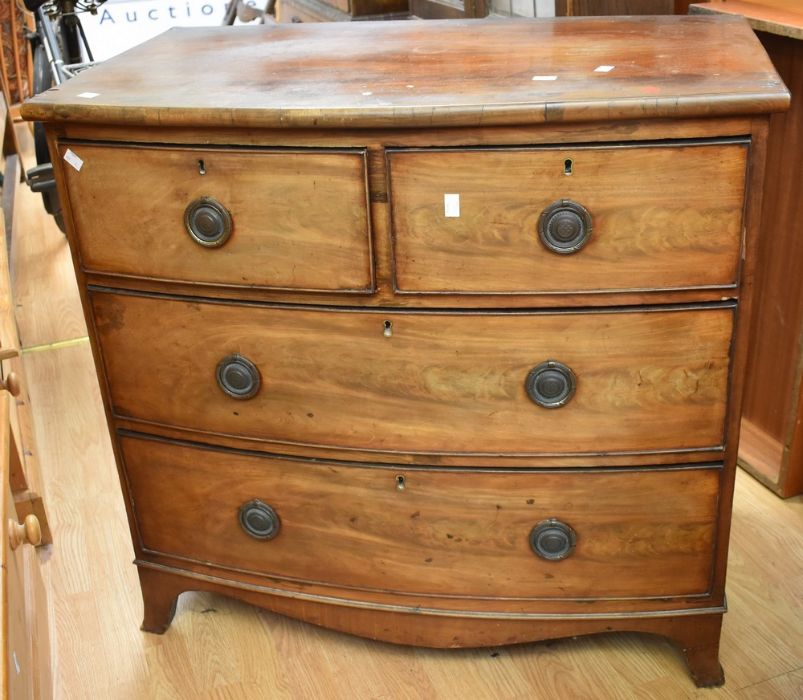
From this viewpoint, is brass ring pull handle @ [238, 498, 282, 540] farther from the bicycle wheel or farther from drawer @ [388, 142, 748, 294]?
the bicycle wheel

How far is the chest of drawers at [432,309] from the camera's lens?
1.30m

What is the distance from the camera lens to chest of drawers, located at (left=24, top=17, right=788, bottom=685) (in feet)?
4.26

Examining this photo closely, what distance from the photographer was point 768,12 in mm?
1860

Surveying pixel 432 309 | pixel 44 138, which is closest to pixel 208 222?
pixel 432 309

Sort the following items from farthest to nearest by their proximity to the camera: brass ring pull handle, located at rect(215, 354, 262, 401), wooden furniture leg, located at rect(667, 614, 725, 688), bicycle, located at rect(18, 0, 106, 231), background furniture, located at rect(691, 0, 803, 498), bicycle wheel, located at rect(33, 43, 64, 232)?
bicycle wheel, located at rect(33, 43, 64, 232) → bicycle, located at rect(18, 0, 106, 231) → background furniture, located at rect(691, 0, 803, 498) → wooden furniture leg, located at rect(667, 614, 725, 688) → brass ring pull handle, located at rect(215, 354, 262, 401)

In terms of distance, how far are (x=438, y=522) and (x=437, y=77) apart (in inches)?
26.7

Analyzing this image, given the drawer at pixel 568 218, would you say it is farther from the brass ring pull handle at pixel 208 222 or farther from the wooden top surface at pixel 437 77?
the brass ring pull handle at pixel 208 222

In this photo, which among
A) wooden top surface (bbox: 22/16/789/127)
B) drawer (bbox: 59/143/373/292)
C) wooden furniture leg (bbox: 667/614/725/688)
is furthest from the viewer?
wooden furniture leg (bbox: 667/614/725/688)

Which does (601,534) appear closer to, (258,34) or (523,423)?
(523,423)

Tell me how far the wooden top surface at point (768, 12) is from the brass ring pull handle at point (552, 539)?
0.94 meters

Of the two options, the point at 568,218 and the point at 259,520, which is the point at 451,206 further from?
the point at 259,520

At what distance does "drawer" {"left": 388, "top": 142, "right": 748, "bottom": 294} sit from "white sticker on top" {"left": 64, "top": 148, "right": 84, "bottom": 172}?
0.47 metres

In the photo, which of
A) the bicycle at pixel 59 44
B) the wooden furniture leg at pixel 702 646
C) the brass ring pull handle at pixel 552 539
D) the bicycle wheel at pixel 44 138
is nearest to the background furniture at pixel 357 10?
the bicycle at pixel 59 44

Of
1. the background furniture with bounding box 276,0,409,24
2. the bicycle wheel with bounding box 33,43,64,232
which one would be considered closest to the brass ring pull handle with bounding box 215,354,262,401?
the background furniture with bounding box 276,0,409,24
